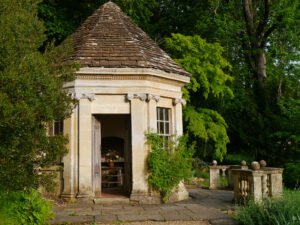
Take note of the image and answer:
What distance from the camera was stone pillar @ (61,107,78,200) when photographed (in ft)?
31.4

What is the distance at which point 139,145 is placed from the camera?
990 cm

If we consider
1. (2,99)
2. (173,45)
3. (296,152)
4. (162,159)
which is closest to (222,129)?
(296,152)

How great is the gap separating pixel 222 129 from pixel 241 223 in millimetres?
9366

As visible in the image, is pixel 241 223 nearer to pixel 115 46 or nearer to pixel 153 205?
pixel 153 205

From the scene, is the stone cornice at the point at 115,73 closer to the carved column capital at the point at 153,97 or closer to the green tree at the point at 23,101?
the carved column capital at the point at 153,97

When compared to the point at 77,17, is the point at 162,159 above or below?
below

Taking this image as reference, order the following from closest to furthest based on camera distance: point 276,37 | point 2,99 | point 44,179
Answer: point 2,99 → point 44,179 → point 276,37

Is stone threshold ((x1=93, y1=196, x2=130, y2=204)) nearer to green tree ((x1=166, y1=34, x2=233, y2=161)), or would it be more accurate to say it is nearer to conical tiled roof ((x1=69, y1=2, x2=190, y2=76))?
conical tiled roof ((x1=69, y1=2, x2=190, y2=76))

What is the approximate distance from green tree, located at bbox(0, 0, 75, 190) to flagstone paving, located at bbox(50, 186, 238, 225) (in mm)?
1907

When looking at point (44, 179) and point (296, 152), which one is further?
point (296, 152)

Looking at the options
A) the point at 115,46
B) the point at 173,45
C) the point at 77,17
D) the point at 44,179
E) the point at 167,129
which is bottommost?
the point at 44,179

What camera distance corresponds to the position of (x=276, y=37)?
22.6m

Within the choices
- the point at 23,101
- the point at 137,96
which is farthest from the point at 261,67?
the point at 23,101

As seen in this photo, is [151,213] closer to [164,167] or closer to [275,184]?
[164,167]
